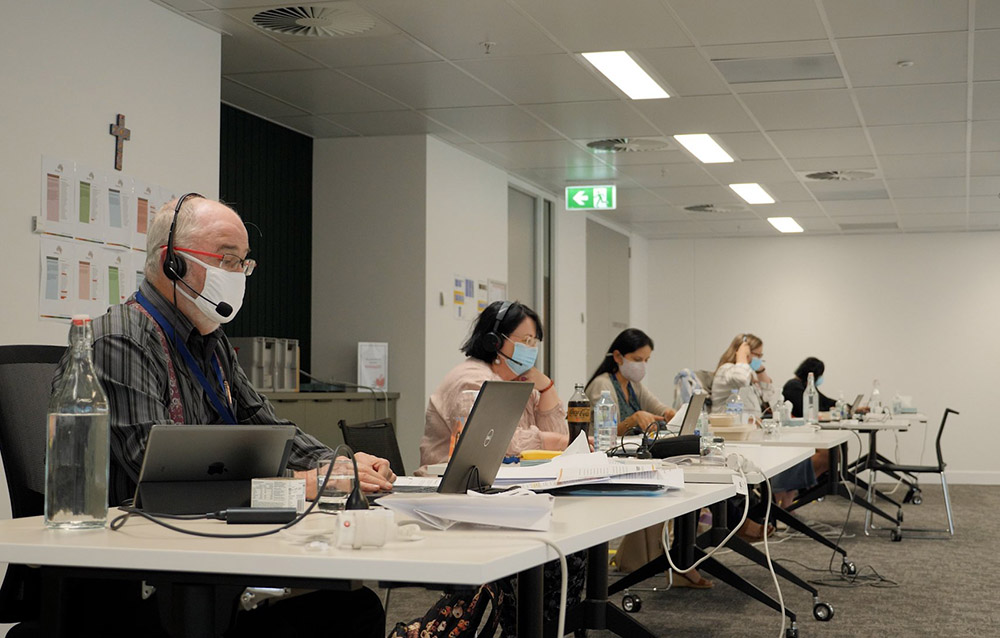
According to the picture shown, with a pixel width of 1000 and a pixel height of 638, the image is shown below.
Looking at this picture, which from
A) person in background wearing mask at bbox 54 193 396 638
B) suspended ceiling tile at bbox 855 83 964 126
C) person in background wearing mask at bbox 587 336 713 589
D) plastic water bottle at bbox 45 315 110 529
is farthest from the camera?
suspended ceiling tile at bbox 855 83 964 126

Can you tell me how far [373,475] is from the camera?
2064mm

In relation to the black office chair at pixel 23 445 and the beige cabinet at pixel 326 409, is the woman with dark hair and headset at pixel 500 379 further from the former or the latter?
the beige cabinet at pixel 326 409

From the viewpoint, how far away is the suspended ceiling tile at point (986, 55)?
17.0 feet

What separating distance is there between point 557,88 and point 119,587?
5.03 metres

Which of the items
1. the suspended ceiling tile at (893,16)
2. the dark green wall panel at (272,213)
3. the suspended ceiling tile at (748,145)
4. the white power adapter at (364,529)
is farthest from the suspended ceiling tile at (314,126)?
the white power adapter at (364,529)

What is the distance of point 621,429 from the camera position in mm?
5301

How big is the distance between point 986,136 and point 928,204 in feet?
10.1

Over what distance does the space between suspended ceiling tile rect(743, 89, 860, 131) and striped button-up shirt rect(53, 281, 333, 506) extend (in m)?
4.63

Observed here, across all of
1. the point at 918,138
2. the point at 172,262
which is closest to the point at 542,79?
the point at 918,138

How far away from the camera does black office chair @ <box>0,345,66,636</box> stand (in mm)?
1970

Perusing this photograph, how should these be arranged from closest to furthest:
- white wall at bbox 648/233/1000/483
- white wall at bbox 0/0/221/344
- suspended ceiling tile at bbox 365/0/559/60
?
white wall at bbox 0/0/221/344 → suspended ceiling tile at bbox 365/0/559/60 → white wall at bbox 648/233/1000/483

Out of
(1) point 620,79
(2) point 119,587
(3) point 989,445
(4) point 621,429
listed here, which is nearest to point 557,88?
(1) point 620,79

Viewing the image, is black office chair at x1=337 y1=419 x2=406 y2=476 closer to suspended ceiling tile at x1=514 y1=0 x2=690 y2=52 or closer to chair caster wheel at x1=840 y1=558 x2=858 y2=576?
suspended ceiling tile at x1=514 y1=0 x2=690 y2=52

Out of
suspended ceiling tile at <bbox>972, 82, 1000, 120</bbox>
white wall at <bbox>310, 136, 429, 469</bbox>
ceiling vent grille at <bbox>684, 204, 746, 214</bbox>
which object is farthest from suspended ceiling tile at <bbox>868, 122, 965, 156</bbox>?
white wall at <bbox>310, 136, 429, 469</bbox>
